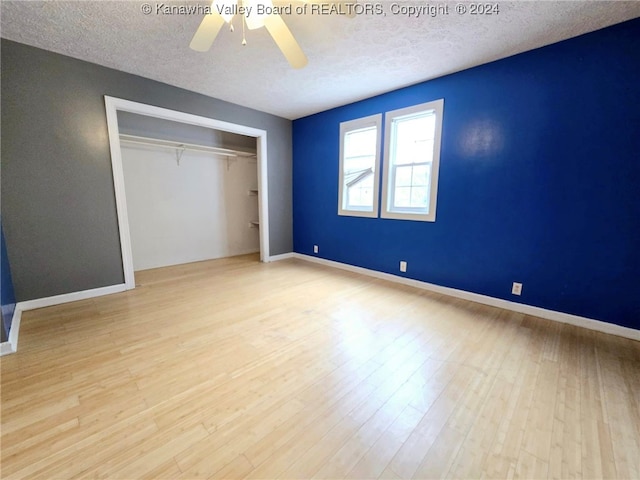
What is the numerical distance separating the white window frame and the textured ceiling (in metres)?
0.33

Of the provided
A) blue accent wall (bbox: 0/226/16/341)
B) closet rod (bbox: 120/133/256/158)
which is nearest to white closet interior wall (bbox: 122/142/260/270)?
closet rod (bbox: 120/133/256/158)

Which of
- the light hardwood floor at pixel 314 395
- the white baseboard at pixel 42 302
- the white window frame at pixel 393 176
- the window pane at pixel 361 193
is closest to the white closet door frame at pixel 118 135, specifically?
the white baseboard at pixel 42 302

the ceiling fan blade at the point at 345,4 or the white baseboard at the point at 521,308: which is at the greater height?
the ceiling fan blade at the point at 345,4

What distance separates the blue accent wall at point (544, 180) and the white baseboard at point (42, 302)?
386 centimetres

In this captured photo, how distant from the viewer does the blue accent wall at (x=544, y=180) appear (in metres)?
2.15

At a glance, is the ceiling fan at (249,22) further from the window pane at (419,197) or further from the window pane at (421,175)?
the window pane at (419,197)

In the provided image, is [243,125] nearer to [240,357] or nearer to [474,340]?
[240,357]

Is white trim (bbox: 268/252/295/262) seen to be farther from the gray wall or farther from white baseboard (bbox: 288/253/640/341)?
the gray wall

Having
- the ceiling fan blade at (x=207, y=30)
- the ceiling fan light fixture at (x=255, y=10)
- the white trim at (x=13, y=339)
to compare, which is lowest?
the white trim at (x=13, y=339)

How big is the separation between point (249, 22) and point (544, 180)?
114 inches

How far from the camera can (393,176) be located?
3.61 metres

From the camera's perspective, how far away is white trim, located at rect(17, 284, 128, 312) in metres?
2.68

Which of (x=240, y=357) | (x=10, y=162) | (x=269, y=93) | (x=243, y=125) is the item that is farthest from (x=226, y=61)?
(x=240, y=357)

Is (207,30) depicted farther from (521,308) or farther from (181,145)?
(521,308)
